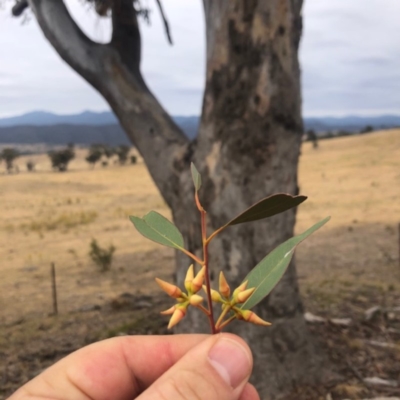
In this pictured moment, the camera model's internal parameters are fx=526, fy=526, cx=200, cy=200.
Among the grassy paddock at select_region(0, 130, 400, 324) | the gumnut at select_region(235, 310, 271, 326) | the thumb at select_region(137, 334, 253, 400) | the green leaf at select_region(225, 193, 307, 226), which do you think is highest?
the green leaf at select_region(225, 193, 307, 226)

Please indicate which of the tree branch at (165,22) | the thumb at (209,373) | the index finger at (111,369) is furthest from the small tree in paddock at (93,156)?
the thumb at (209,373)

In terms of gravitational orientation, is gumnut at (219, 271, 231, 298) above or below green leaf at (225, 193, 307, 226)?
below

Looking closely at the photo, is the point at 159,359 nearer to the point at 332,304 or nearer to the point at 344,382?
the point at 344,382

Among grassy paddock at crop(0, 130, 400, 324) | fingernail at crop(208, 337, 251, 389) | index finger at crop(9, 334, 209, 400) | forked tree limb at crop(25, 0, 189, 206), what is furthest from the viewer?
grassy paddock at crop(0, 130, 400, 324)

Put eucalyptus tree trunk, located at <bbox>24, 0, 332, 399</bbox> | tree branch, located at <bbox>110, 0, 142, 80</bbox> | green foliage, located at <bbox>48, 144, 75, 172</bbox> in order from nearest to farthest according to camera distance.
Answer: eucalyptus tree trunk, located at <bbox>24, 0, 332, 399</bbox>
tree branch, located at <bbox>110, 0, 142, 80</bbox>
green foliage, located at <bbox>48, 144, 75, 172</bbox>

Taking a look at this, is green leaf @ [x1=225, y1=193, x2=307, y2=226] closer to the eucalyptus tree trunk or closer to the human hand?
the human hand

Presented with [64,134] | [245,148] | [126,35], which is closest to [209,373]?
[245,148]

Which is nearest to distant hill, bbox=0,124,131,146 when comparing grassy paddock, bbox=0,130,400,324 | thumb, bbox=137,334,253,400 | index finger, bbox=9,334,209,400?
grassy paddock, bbox=0,130,400,324
